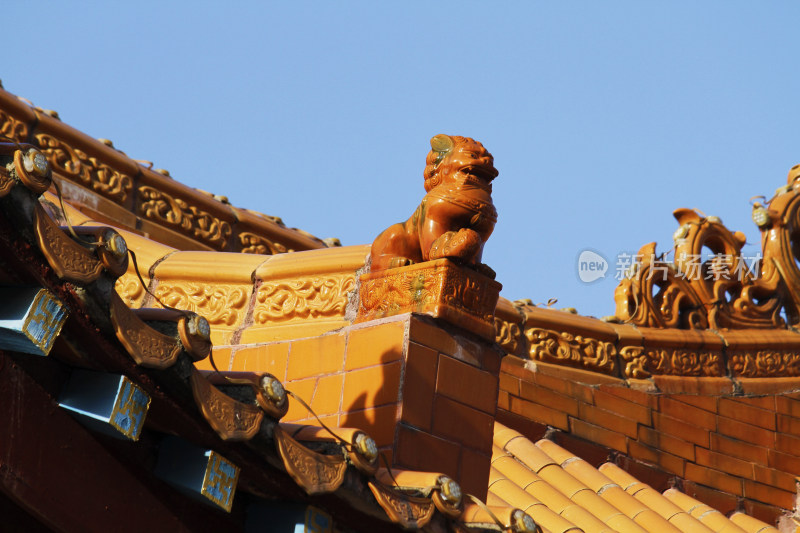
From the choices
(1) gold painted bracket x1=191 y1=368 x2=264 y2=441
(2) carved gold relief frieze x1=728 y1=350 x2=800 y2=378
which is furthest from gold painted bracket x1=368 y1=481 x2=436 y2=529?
(2) carved gold relief frieze x1=728 y1=350 x2=800 y2=378

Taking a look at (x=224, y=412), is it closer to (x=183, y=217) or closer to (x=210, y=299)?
(x=210, y=299)

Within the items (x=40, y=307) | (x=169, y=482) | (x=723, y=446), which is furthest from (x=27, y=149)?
(x=723, y=446)

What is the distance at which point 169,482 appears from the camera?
10.5 ft

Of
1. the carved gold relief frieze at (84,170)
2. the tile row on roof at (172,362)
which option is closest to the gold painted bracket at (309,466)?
the tile row on roof at (172,362)

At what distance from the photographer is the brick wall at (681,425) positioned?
652cm

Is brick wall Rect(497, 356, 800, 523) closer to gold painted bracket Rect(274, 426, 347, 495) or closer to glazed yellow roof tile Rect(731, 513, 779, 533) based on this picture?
glazed yellow roof tile Rect(731, 513, 779, 533)

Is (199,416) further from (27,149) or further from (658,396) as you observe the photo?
(658,396)

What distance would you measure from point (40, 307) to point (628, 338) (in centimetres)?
464

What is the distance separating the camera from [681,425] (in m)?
6.98

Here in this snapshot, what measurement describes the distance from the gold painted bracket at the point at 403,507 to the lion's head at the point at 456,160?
53.0 inches

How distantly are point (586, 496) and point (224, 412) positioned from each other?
10.2ft

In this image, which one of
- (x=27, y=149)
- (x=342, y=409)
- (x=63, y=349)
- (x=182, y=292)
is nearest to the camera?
(x=27, y=149)

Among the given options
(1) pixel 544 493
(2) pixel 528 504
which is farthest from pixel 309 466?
(1) pixel 544 493

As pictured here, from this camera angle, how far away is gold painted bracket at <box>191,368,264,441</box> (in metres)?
2.96
